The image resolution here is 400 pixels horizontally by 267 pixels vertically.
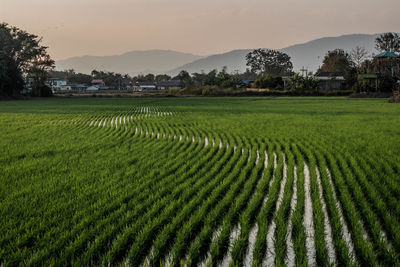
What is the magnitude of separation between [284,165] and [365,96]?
44.3 m

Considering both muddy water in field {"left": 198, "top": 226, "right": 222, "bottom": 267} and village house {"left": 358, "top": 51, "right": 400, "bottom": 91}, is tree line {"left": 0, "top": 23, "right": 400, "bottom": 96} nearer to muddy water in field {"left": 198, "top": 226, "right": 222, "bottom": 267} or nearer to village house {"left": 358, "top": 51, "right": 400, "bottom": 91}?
village house {"left": 358, "top": 51, "right": 400, "bottom": 91}

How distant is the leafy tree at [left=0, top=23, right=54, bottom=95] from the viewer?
156ft

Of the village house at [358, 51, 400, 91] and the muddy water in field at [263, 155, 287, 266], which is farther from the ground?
the village house at [358, 51, 400, 91]

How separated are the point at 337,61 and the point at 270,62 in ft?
93.9

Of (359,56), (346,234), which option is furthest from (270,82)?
(346,234)

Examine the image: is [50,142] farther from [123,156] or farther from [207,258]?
[207,258]

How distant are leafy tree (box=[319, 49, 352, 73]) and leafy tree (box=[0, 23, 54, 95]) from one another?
71714 mm

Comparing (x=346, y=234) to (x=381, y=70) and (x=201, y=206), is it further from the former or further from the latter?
(x=381, y=70)

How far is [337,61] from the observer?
275ft

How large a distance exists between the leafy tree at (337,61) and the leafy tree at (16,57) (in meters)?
71.7

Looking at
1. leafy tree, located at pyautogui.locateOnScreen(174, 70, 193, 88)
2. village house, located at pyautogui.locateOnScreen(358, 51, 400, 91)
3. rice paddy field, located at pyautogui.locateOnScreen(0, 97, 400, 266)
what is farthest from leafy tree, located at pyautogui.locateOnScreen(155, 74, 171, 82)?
rice paddy field, located at pyautogui.locateOnScreen(0, 97, 400, 266)

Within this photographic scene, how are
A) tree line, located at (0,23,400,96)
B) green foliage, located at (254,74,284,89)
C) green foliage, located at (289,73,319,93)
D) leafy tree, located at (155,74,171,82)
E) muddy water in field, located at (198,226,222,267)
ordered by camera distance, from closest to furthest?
muddy water in field, located at (198,226,222,267), tree line, located at (0,23,400,96), green foliage, located at (289,73,319,93), green foliage, located at (254,74,284,89), leafy tree, located at (155,74,171,82)

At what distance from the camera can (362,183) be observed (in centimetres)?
556

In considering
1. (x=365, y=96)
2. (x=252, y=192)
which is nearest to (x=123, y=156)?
(x=252, y=192)
